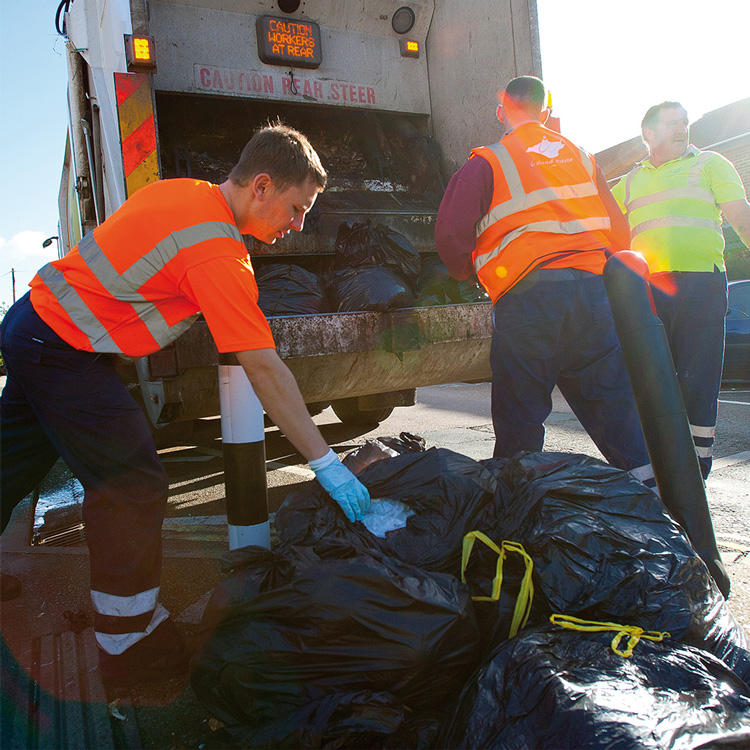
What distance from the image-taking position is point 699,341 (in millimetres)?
2693

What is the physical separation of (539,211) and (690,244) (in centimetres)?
110

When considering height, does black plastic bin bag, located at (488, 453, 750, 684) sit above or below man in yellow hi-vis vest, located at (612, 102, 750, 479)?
below

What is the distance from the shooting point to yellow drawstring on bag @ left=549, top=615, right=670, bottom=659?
1.21 m

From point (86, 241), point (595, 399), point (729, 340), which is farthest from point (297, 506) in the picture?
point (729, 340)

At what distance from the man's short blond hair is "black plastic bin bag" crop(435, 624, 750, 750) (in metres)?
1.26

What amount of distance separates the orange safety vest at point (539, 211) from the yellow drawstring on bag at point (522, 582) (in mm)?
930

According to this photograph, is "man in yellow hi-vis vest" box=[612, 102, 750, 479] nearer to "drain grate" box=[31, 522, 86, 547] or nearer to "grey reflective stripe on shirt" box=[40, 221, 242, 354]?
"grey reflective stripe on shirt" box=[40, 221, 242, 354]

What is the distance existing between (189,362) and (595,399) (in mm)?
1561

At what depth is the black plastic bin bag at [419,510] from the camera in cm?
157

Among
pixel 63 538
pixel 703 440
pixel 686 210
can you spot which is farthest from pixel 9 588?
pixel 686 210

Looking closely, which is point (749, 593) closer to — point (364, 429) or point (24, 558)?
point (24, 558)

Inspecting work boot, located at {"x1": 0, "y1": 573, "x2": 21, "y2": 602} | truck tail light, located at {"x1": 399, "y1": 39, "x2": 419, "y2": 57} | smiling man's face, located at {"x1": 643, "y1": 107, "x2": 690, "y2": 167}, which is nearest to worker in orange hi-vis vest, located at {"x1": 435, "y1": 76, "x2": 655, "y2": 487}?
smiling man's face, located at {"x1": 643, "y1": 107, "x2": 690, "y2": 167}

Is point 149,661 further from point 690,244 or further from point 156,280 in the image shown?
point 690,244

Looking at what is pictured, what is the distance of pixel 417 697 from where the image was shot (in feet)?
4.32
